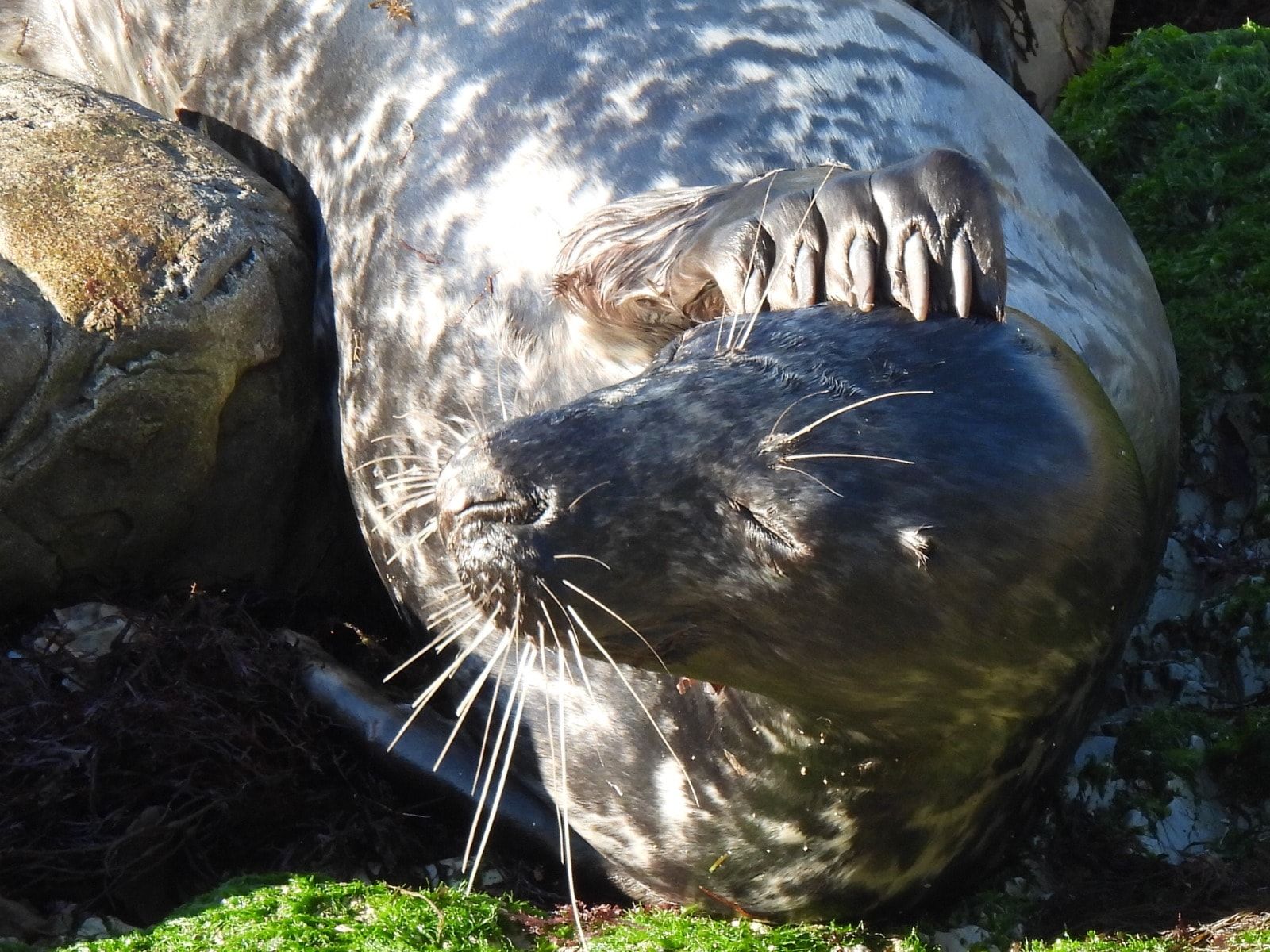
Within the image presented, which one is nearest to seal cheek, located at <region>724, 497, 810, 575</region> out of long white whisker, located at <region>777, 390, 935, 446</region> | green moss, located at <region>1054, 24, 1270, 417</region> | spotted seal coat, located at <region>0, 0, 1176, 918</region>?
spotted seal coat, located at <region>0, 0, 1176, 918</region>

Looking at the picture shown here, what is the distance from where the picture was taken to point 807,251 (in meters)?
2.78

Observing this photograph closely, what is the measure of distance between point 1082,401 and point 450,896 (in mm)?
1583

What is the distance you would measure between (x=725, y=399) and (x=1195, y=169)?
11.0ft

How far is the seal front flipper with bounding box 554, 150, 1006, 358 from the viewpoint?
8.52 feet

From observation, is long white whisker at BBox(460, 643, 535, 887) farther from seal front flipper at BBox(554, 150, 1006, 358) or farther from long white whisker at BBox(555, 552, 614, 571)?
seal front flipper at BBox(554, 150, 1006, 358)

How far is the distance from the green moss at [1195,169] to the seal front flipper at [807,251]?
216 centimetres

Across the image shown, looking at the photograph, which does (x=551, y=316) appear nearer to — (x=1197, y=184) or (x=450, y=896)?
(x=450, y=896)

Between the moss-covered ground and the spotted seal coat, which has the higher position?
the spotted seal coat

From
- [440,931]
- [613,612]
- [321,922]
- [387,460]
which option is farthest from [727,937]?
[387,460]

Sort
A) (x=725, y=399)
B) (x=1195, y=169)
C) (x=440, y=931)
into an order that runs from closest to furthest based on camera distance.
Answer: (x=725, y=399), (x=440, y=931), (x=1195, y=169)

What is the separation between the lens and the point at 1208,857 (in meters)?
3.44

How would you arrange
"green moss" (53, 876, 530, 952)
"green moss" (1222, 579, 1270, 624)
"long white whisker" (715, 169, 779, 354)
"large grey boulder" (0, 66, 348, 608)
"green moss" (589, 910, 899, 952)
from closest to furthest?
"long white whisker" (715, 169, 779, 354)
"green moss" (53, 876, 530, 952)
"green moss" (589, 910, 899, 952)
"large grey boulder" (0, 66, 348, 608)
"green moss" (1222, 579, 1270, 624)

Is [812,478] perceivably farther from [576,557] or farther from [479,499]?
[479,499]

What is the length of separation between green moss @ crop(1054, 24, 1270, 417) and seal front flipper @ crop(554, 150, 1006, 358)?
2.16m
